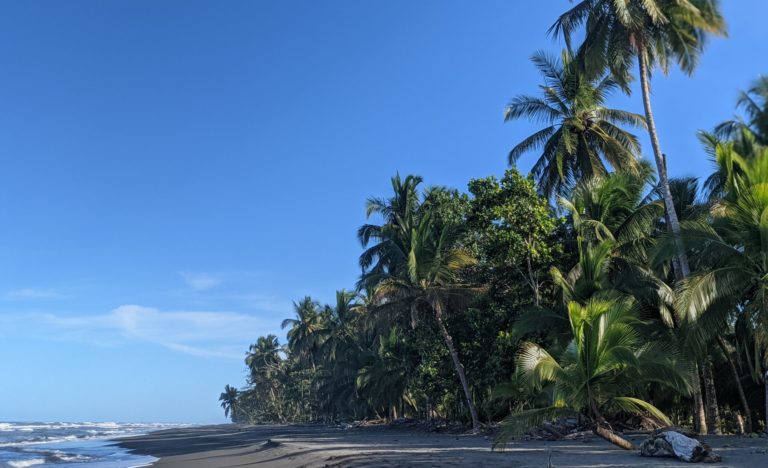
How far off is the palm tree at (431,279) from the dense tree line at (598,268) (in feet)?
0.25

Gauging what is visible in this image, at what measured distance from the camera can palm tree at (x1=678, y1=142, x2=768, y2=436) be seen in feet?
41.6

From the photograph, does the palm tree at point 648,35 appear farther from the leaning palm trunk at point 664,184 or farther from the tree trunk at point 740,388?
the tree trunk at point 740,388

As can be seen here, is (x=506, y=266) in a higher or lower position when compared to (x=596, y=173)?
lower

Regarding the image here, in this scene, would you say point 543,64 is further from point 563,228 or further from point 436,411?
point 436,411

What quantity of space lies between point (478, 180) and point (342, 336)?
112 feet

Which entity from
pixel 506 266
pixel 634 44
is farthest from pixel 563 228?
pixel 634 44

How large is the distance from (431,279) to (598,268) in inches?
353

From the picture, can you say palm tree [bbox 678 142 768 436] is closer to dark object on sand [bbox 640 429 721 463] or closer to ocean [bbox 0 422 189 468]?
dark object on sand [bbox 640 429 721 463]

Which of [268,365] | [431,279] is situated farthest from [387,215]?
[268,365]

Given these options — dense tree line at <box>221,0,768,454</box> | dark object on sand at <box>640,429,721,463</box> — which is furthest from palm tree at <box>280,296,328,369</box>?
dark object on sand at <box>640,429,721,463</box>

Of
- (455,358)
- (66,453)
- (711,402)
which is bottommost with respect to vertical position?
(66,453)

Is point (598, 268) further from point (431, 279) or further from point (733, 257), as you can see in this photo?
point (431, 279)

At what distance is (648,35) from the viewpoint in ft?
60.6

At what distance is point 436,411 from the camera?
117ft
